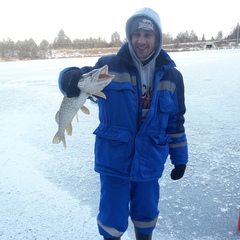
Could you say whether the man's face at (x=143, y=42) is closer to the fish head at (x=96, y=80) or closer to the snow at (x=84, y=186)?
the fish head at (x=96, y=80)

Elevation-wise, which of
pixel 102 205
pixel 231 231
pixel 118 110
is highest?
pixel 118 110

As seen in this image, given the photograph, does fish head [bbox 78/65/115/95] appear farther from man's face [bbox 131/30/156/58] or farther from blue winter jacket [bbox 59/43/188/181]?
man's face [bbox 131/30/156/58]

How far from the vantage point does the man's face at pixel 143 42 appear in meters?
1.92

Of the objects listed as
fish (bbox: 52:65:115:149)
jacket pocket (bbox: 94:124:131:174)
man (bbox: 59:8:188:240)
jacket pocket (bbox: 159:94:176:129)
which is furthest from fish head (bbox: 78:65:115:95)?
jacket pocket (bbox: 159:94:176:129)

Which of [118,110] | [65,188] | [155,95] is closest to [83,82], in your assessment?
[118,110]

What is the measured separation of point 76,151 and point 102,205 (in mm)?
2026

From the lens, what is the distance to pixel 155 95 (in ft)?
6.28

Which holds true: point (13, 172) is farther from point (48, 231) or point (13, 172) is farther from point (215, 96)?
point (215, 96)

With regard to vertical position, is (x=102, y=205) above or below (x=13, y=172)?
above

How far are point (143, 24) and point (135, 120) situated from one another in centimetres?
68

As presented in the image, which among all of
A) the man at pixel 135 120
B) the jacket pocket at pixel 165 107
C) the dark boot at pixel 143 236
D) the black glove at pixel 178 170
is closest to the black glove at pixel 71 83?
the man at pixel 135 120

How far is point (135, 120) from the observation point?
1.90 metres

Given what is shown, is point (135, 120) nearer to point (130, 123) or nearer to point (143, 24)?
point (130, 123)

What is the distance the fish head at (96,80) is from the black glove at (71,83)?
0.04 metres
